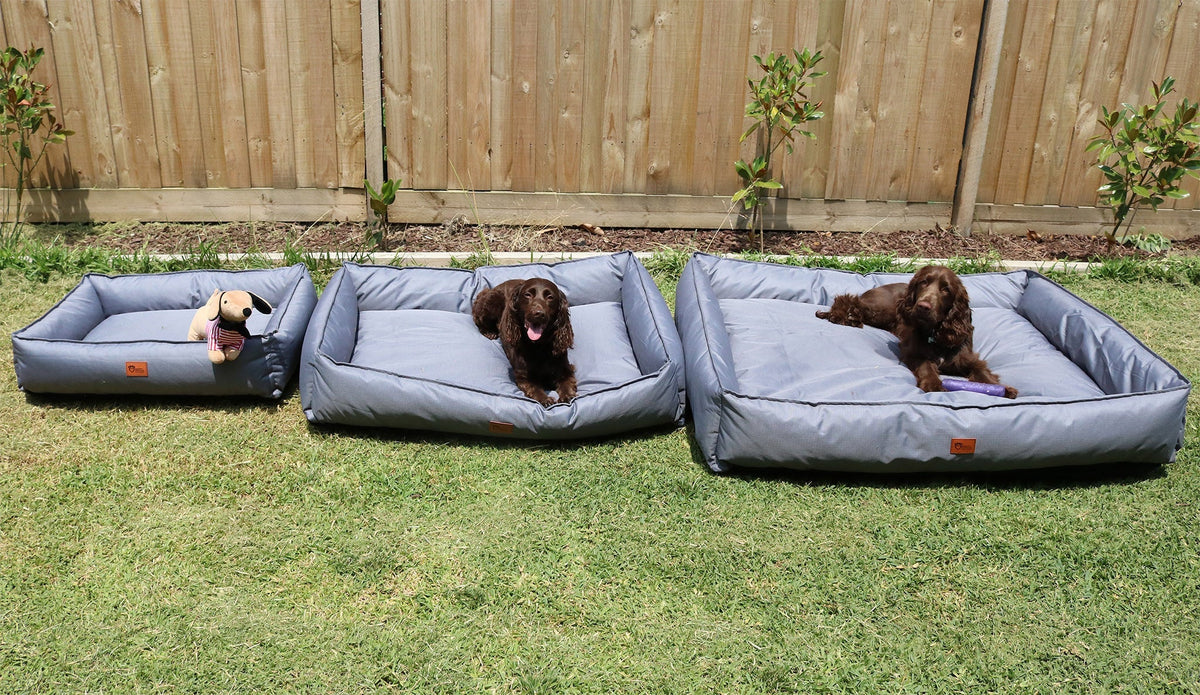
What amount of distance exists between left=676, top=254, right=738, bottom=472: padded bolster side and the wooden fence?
5.30 feet

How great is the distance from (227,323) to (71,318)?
112 cm

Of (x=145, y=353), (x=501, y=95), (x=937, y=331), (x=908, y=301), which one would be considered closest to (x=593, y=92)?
(x=501, y=95)

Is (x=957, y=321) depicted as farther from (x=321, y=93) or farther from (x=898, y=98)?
(x=321, y=93)

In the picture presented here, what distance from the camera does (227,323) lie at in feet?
14.6

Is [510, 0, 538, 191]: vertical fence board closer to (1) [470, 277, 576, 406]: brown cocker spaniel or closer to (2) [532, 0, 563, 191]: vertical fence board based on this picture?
(2) [532, 0, 563, 191]: vertical fence board

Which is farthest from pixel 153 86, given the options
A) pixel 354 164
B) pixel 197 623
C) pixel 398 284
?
pixel 197 623

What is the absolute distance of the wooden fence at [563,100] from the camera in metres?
6.15

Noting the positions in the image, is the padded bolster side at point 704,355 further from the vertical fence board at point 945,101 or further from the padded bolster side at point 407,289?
the vertical fence board at point 945,101

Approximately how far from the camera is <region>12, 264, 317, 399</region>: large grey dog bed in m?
4.45

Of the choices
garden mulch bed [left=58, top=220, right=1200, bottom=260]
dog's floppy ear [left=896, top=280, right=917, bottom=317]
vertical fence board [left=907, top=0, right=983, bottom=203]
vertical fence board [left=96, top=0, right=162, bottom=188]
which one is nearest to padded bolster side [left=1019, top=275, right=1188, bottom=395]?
dog's floppy ear [left=896, top=280, right=917, bottom=317]

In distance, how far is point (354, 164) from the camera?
6.46 metres

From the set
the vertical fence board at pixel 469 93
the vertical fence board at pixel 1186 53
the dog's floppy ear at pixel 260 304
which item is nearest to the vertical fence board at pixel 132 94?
the vertical fence board at pixel 469 93

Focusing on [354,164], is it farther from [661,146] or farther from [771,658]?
[771,658]

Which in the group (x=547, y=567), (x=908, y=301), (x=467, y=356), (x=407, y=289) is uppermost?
(x=908, y=301)
